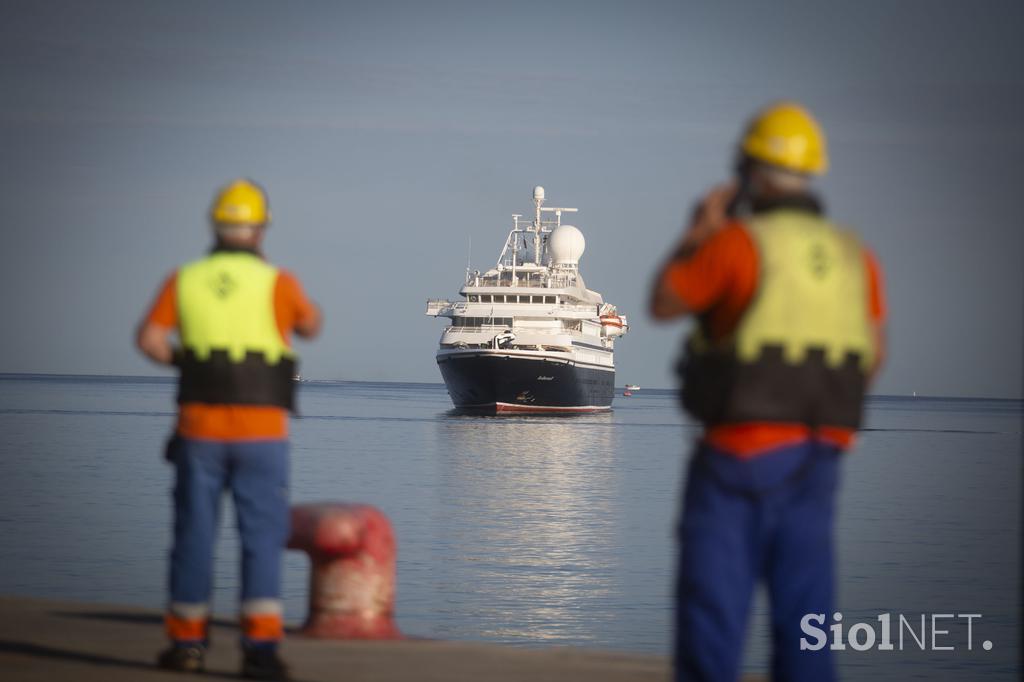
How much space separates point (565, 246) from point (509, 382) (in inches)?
776

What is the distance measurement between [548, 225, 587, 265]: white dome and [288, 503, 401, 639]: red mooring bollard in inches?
3019

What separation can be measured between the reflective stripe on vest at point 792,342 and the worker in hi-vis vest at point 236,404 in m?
1.87

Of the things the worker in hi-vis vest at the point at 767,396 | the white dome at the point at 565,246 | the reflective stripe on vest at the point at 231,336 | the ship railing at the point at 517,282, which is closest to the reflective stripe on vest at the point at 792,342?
the worker in hi-vis vest at the point at 767,396

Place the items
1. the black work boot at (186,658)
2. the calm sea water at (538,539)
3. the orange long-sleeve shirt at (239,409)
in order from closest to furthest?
the orange long-sleeve shirt at (239,409) < the black work boot at (186,658) < the calm sea water at (538,539)

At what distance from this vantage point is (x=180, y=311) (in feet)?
17.0

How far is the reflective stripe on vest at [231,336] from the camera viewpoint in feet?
16.7

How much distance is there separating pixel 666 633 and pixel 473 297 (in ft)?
195

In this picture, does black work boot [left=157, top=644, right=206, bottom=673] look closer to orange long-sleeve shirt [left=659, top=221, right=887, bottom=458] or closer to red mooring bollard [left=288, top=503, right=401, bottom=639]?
red mooring bollard [left=288, top=503, right=401, bottom=639]

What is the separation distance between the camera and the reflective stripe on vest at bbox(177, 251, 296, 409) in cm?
509

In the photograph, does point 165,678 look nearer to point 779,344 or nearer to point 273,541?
point 273,541

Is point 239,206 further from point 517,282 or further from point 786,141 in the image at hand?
point 517,282

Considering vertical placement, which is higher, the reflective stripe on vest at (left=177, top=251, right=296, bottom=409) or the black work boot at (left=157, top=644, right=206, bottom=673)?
the reflective stripe on vest at (left=177, top=251, right=296, bottom=409)

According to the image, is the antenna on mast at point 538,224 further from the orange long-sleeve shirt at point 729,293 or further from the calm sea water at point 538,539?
the orange long-sleeve shirt at point 729,293

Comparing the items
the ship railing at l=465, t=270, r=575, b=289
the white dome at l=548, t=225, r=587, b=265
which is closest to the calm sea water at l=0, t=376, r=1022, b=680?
the ship railing at l=465, t=270, r=575, b=289
